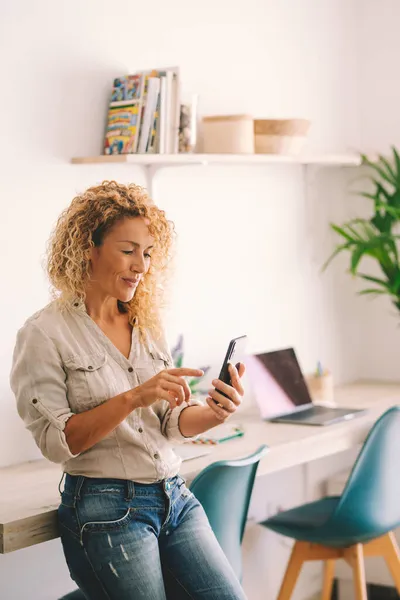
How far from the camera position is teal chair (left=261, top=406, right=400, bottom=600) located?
2.67 metres

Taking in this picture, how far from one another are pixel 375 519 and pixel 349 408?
1.74 feet

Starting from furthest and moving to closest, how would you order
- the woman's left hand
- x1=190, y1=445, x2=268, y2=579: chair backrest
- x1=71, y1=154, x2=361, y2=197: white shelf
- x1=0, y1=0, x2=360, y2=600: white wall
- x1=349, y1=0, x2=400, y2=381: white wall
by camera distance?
1. x1=349, y1=0, x2=400, y2=381: white wall
2. x1=71, y1=154, x2=361, y2=197: white shelf
3. x1=0, y1=0, x2=360, y2=600: white wall
4. x1=190, y1=445, x2=268, y2=579: chair backrest
5. the woman's left hand

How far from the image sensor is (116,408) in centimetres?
180

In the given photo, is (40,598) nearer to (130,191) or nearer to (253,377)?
(253,377)

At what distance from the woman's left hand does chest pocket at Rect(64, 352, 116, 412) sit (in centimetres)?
21

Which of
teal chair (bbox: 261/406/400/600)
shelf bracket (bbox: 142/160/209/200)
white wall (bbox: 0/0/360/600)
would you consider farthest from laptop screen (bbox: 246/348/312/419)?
shelf bracket (bbox: 142/160/209/200)

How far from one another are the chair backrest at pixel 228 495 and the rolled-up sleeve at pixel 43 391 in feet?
1.25

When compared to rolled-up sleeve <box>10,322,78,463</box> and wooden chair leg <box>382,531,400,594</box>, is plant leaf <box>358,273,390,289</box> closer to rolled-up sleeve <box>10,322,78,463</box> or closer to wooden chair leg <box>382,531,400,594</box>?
wooden chair leg <box>382,531,400,594</box>

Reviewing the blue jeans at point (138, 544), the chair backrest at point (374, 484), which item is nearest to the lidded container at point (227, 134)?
the chair backrest at point (374, 484)

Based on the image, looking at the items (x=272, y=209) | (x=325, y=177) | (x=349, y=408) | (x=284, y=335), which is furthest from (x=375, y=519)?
(x=325, y=177)

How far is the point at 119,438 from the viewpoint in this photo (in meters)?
1.89

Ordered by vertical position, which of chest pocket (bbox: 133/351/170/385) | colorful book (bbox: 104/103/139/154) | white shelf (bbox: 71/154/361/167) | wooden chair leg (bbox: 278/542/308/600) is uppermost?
colorful book (bbox: 104/103/139/154)

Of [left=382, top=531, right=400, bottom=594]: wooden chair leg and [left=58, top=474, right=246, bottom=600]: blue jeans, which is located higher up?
[left=58, top=474, right=246, bottom=600]: blue jeans

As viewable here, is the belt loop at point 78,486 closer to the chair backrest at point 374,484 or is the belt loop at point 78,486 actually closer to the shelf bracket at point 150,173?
the chair backrest at point 374,484
